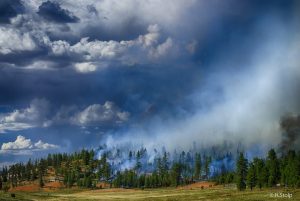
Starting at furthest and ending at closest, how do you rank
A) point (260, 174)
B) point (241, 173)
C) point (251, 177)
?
point (260, 174) < point (241, 173) < point (251, 177)

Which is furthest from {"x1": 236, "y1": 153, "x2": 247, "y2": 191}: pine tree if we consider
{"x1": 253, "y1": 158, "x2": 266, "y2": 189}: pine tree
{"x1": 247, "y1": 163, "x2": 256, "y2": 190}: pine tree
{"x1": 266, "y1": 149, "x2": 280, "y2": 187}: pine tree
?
{"x1": 266, "y1": 149, "x2": 280, "y2": 187}: pine tree

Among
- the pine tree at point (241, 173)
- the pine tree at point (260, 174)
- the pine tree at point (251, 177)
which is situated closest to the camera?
the pine tree at point (241, 173)

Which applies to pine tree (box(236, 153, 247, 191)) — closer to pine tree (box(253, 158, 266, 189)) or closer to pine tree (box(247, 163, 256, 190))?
pine tree (box(247, 163, 256, 190))

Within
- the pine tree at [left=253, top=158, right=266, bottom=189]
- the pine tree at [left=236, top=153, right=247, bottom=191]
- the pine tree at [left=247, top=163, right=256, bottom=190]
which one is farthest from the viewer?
the pine tree at [left=253, top=158, right=266, bottom=189]

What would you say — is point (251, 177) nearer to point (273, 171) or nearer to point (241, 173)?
point (241, 173)

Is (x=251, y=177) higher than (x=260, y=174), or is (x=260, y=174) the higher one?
(x=260, y=174)

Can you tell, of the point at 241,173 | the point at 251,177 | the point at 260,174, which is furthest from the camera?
the point at 260,174

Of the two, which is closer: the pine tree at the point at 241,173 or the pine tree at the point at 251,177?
the pine tree at the point at 241,173

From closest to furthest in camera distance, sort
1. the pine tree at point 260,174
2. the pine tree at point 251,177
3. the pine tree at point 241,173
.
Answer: the pine tree at point 241,173 → the pine tree at point 251,177 → the pine tree at point 260,174

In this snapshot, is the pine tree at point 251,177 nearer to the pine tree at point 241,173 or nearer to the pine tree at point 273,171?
the pine tree at point 241,173

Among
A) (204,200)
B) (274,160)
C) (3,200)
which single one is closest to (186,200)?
Result: (204,200)

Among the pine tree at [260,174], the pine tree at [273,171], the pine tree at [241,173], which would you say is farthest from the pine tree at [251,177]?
the pine tree at [273,171]

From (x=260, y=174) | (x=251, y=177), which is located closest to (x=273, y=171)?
(x=260, y=174)

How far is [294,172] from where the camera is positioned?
153m
